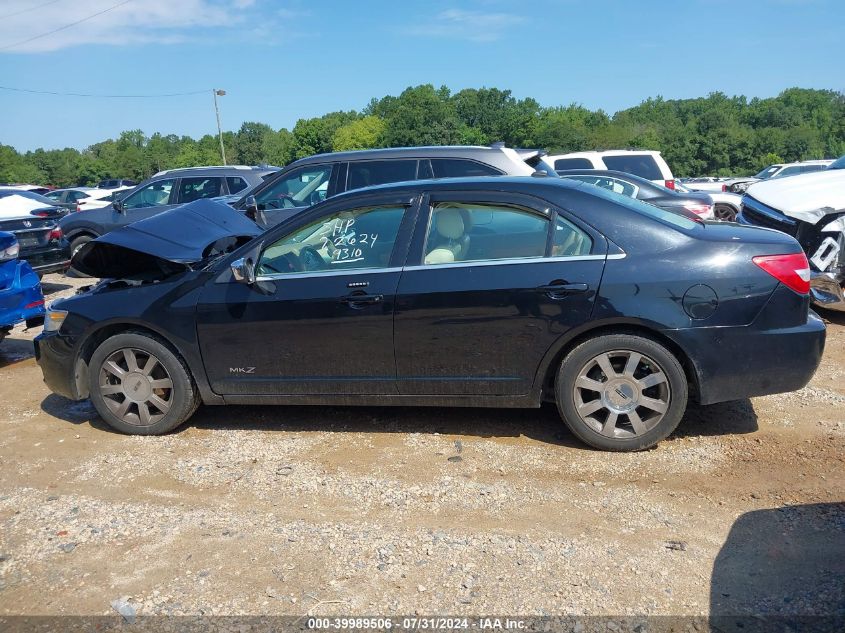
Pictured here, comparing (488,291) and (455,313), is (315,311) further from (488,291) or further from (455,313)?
(488,291)

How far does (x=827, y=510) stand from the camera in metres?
3.54

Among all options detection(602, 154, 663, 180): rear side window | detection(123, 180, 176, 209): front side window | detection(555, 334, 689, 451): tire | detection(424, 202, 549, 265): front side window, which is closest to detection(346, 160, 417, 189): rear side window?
detection(424, 202, 549, 265): front side window

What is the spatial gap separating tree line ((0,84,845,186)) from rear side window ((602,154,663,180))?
50.8 metres

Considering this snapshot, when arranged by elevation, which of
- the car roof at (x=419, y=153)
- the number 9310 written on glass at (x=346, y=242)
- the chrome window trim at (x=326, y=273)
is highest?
the car roof at (x=419, y=153)

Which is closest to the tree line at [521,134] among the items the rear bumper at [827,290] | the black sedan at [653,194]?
the black sedan at [653,194]

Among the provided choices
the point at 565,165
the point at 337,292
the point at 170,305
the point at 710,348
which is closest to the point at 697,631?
the point at 710,348

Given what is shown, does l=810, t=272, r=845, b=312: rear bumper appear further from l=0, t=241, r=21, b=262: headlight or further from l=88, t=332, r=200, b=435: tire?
l=0, t=241, r=21, b=262: headlight

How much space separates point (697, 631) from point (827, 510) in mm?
1314

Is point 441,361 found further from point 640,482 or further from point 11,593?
point 11,593

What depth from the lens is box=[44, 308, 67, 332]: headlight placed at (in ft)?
16.5

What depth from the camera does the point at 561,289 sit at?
13.6 feet

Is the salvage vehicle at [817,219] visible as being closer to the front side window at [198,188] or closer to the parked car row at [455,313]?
the parked car row at [455,313]

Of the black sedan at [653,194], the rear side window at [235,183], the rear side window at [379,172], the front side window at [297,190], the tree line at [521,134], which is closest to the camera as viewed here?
the rear side window at [379,172]

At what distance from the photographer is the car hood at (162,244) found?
4891mm
